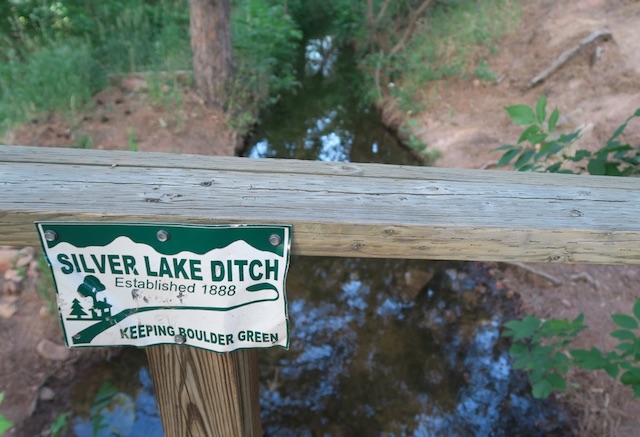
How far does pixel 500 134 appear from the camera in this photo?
604cm

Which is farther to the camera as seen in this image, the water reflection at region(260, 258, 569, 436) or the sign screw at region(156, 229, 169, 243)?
the water reflection at region(260, 258, 569, 436)

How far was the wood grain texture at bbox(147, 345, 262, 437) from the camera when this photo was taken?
1.06 m

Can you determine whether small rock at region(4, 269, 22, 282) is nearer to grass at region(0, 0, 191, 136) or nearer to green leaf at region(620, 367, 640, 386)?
grass at region(0, 0, 191, 136)

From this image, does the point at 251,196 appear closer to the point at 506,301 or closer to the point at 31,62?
the point at 506,301

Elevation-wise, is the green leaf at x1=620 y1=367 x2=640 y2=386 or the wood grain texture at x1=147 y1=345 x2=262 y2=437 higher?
the wood grain texture at x1=147 y1=345 x2=262 y2=437

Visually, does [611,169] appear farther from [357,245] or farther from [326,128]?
[326,128]

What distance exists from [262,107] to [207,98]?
3.38 ft

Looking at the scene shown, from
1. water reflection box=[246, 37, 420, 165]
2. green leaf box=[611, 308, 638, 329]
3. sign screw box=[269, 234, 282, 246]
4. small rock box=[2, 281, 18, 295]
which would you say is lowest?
water reflection box=[246, 37, 420, 165]

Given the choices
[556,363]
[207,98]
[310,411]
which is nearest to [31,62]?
[207,98]

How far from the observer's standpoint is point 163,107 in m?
5.60

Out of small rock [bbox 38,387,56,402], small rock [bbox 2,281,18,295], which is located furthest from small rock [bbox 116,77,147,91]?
small rock [bbox 38,387,56,402]

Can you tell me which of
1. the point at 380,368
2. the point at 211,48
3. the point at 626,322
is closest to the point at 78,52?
the point at 211,48

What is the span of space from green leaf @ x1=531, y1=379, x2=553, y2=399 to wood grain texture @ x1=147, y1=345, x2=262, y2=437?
1.54m

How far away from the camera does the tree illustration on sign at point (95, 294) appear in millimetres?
853
